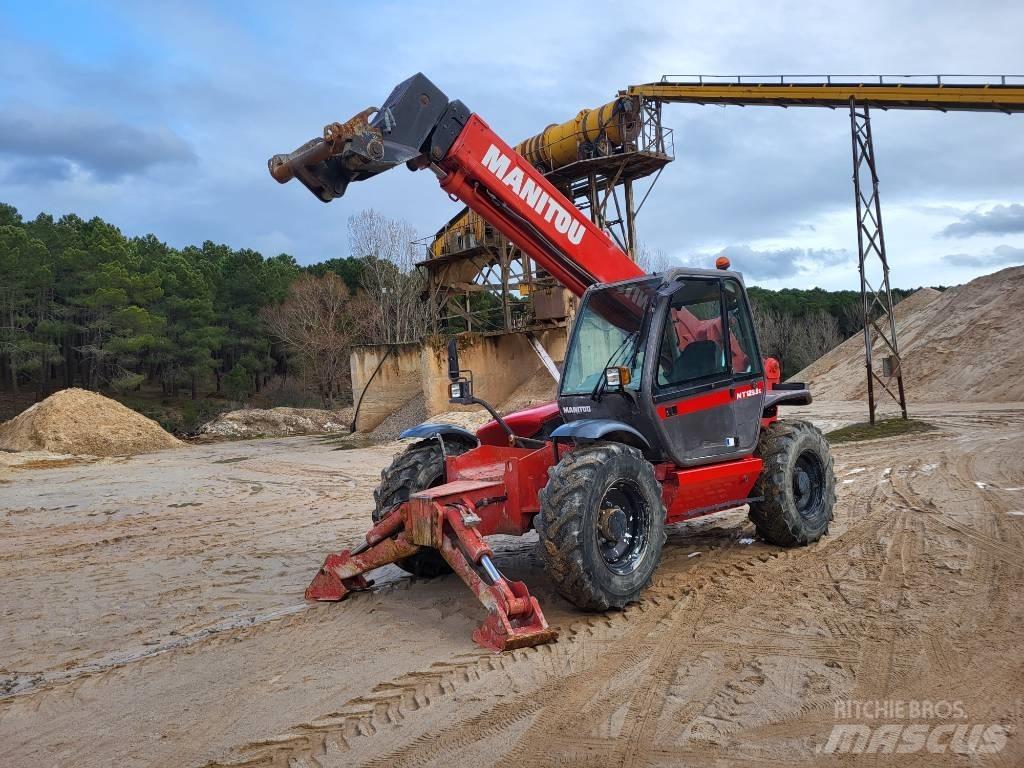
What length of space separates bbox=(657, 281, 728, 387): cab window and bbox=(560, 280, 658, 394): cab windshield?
219mm

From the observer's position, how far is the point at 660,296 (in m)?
6.20

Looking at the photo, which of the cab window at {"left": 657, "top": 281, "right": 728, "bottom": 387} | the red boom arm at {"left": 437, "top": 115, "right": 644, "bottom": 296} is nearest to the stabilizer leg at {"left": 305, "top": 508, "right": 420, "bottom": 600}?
the cab window at {"left": 657, "top": 281, "right": 728, "bottom": 387}

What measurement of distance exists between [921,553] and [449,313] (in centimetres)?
2524

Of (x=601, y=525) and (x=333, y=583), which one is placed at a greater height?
(x=601, y=525)

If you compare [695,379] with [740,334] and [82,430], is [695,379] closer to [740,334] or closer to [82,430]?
[740,334]

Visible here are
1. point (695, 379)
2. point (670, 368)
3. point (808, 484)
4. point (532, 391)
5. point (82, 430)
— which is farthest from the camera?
point (532, 391)

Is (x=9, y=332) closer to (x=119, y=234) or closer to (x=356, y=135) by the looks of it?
(x=119, y=234)

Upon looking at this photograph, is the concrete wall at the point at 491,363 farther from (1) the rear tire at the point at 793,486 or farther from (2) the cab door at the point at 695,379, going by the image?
(2) the cab door at the point at 695,379

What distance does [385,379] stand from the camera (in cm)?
2473

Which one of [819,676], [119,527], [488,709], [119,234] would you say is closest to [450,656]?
[488,709]

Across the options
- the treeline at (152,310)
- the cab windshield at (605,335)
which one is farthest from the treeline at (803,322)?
the cab windshield at (605,335)

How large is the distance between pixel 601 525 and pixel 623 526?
240 mm

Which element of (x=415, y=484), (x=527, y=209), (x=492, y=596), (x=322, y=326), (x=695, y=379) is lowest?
(x=492, y=596)

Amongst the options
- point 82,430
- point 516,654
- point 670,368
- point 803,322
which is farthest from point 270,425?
point 803,322
